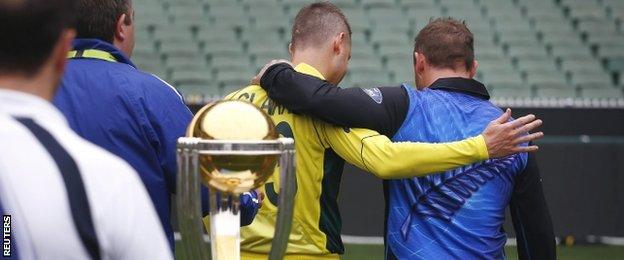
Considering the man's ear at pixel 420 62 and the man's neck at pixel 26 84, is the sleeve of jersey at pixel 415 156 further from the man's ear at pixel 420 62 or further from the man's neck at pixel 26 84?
the man's neck at pixel 26 84

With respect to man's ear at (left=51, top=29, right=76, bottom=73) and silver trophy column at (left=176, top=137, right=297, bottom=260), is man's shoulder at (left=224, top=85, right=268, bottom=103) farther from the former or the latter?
man's ear at (left=51, top=29, right=76, bottom=73)

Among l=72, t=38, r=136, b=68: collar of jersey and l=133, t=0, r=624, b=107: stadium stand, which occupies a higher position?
l=72, t=38, r=136, b=68: collar of jersey

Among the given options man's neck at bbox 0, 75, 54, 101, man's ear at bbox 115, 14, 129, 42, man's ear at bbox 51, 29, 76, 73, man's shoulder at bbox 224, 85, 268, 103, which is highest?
man's ear at bbox 51, 29, 76, 73

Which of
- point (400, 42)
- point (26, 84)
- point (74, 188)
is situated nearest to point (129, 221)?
point (74, 188)

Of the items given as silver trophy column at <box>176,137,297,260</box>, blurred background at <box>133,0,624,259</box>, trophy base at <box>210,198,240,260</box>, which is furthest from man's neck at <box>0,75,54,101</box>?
blurred background at <box>133,0,624,259</box>

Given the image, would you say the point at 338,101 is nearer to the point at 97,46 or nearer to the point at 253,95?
the point at 253,95

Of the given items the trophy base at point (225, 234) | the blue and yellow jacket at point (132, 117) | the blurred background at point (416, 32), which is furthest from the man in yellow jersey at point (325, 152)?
the blurred background at point (416, 32)

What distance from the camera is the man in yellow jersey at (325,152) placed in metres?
3.25

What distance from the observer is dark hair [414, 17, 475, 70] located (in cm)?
356

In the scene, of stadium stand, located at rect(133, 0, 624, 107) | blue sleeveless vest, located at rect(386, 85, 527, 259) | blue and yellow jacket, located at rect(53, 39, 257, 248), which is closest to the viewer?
blue and yellow jacket, located at rect(53, 39, 257, 248)

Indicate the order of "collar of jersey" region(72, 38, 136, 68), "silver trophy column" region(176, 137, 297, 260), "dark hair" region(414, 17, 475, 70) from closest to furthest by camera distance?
"silver trophy column" region(176, 137, 297, 260), "collar of jersey" region(72, 38, 136, 68), "dark hair" region(414, 17, 475, 70)

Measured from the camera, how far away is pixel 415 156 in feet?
10.6

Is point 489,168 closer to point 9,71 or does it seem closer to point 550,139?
point 9,71
